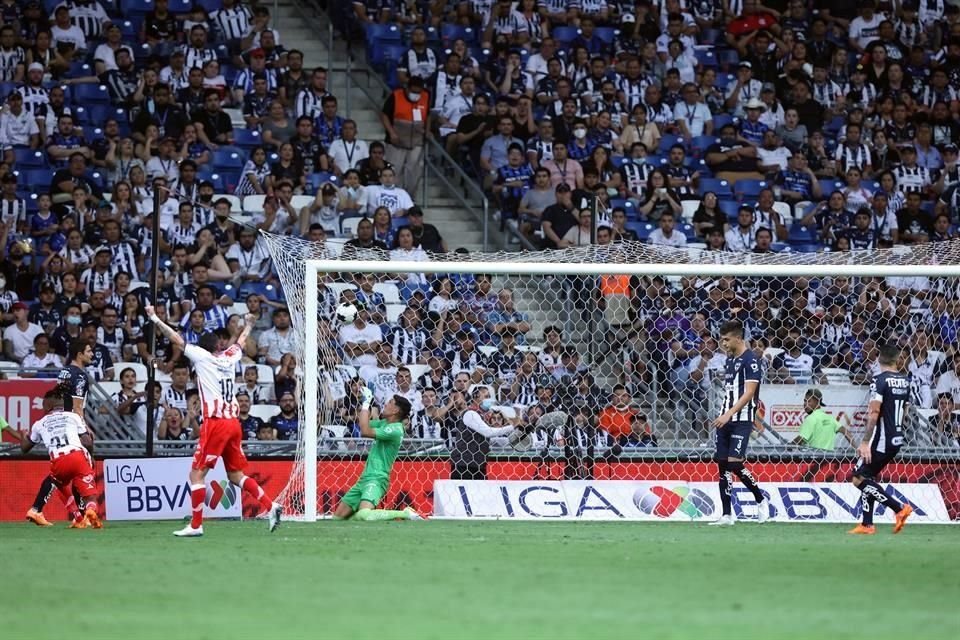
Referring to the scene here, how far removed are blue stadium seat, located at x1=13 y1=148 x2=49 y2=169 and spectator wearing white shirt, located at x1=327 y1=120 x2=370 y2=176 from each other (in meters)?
4.25

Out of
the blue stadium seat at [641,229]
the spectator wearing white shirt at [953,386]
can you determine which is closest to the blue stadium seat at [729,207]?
the blue stadium seat at [641,229]

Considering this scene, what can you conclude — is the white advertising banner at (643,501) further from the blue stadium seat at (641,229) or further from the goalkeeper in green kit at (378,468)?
the blue stadium seat at (641,229)

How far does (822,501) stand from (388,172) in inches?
332

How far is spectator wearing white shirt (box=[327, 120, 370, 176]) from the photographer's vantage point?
2434cm

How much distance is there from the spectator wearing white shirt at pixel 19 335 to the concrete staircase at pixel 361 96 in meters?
6.69

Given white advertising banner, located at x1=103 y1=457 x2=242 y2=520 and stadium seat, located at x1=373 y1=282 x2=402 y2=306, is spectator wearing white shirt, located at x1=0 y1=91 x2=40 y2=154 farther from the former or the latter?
white advertising banner, located at x1=103 y1=457 x2=242 y2=520

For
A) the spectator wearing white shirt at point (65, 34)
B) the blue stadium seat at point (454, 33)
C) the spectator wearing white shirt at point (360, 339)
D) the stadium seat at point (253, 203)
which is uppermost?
the blue stadium seat at point (454, 33)

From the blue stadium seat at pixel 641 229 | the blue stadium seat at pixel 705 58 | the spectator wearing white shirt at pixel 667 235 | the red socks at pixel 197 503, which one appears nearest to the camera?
the red socks at pixel 197 503

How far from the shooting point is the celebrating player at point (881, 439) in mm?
16250

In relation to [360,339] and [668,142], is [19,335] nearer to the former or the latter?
[360,339]

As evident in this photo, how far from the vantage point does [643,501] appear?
61.9 ft

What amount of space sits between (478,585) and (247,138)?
1488 cm

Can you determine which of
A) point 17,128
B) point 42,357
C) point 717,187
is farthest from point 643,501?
point 17,128

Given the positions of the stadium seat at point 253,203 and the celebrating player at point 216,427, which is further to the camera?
the stadium seat at point 253,203
